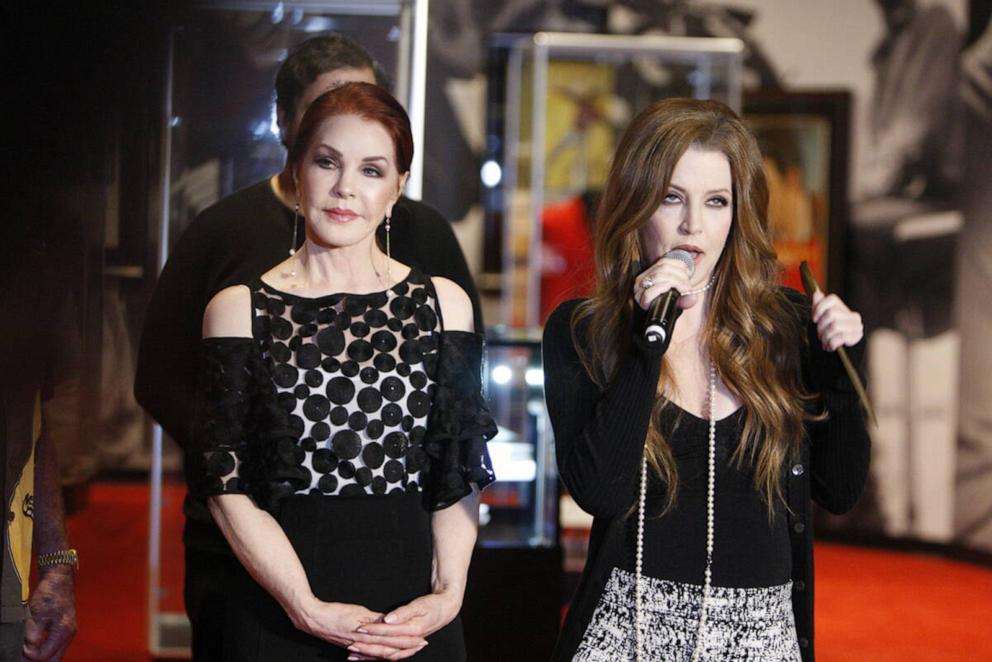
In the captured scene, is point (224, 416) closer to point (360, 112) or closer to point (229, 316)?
point (229, 316)

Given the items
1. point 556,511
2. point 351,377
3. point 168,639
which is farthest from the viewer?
point 556,511

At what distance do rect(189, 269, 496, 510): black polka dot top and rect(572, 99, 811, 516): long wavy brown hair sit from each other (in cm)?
26

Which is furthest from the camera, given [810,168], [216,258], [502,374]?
[810,168]

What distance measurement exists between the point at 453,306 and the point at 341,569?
0.42 metres

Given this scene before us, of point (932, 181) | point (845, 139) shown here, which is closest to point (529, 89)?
point (845, 139)

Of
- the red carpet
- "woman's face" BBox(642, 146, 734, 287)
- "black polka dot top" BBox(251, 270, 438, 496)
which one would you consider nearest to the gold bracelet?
the red carpet

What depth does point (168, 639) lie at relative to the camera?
2346 millimetres

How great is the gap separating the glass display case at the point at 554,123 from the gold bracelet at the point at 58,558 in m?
4.19

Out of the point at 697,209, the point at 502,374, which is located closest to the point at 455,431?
the point at 697,209

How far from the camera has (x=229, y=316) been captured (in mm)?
1725

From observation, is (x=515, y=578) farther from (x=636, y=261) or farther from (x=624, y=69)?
(x=624, y=69)

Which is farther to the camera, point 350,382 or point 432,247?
point 432,247

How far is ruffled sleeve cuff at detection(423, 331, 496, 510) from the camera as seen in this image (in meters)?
1.76

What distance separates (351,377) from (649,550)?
0.52m
